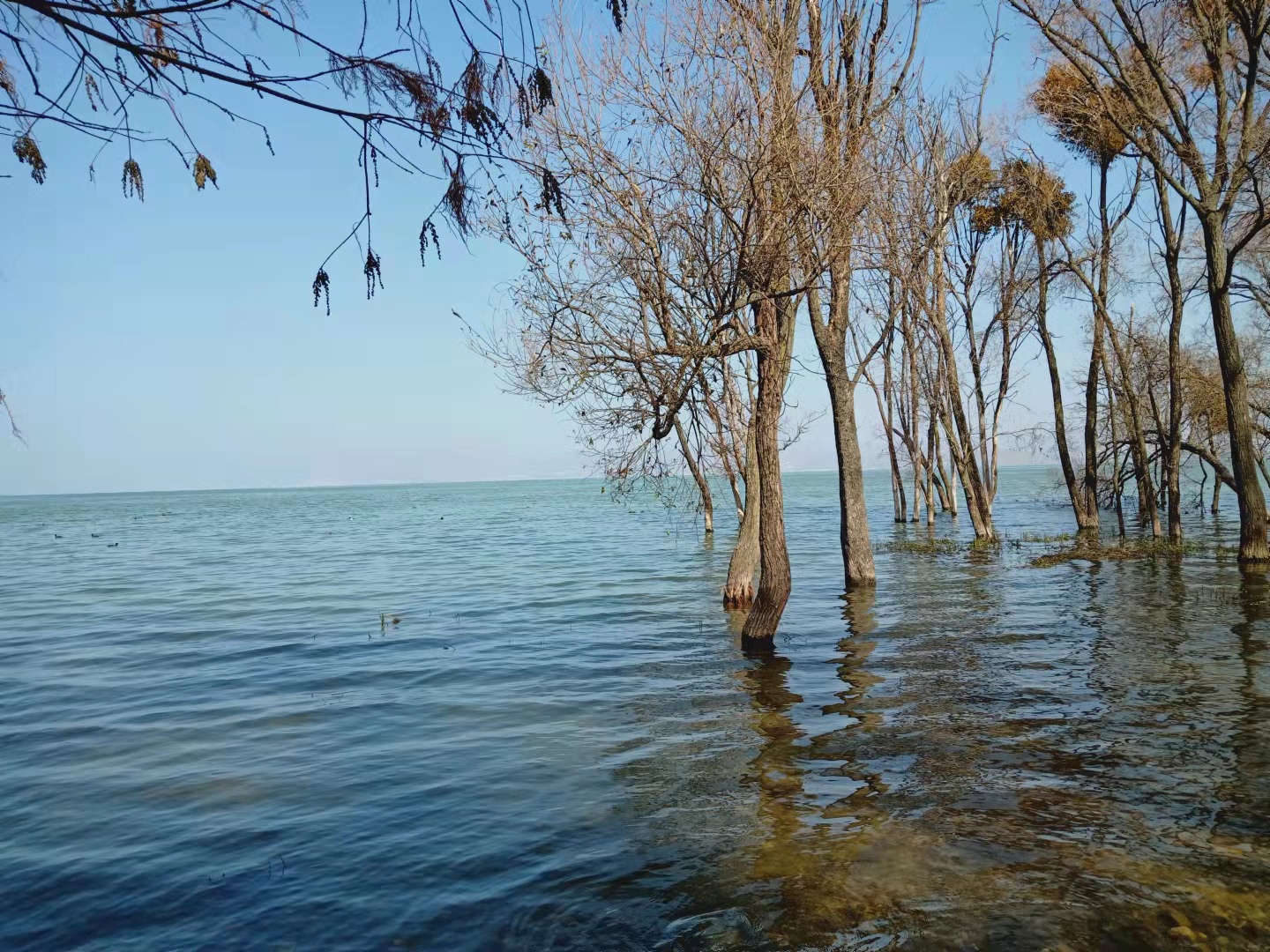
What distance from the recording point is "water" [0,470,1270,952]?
5.06 meters

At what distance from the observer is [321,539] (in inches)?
1619

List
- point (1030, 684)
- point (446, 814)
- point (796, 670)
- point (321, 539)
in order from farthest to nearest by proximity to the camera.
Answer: point (321, 539) → point (796, 670) → point (1030, 684) → point (446, 814)

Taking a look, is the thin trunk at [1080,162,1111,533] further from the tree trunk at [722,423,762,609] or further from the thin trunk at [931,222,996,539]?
the tree trunk at [722,423,762,609]

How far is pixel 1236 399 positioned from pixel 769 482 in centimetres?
1212

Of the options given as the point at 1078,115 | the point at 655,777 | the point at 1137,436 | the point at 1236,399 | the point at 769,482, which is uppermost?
the point at 1078,115

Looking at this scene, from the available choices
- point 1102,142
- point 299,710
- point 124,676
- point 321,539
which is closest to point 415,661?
point 299,710

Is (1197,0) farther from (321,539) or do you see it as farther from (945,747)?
(321,539)

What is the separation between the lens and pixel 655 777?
759 cm

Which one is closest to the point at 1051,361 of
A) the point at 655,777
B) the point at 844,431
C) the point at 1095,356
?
the point at 1095,356

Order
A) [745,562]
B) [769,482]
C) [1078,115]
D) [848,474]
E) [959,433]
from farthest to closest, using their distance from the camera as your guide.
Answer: [959,433]
[1078,115]
[848,474]
[745,562]
[769,482]

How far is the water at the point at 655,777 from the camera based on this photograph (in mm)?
→ 5062

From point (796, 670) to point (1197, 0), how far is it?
15.1 metres

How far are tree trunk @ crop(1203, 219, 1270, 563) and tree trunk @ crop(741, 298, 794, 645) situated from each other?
35.6 ft

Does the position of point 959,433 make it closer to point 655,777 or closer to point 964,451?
point 964,451
